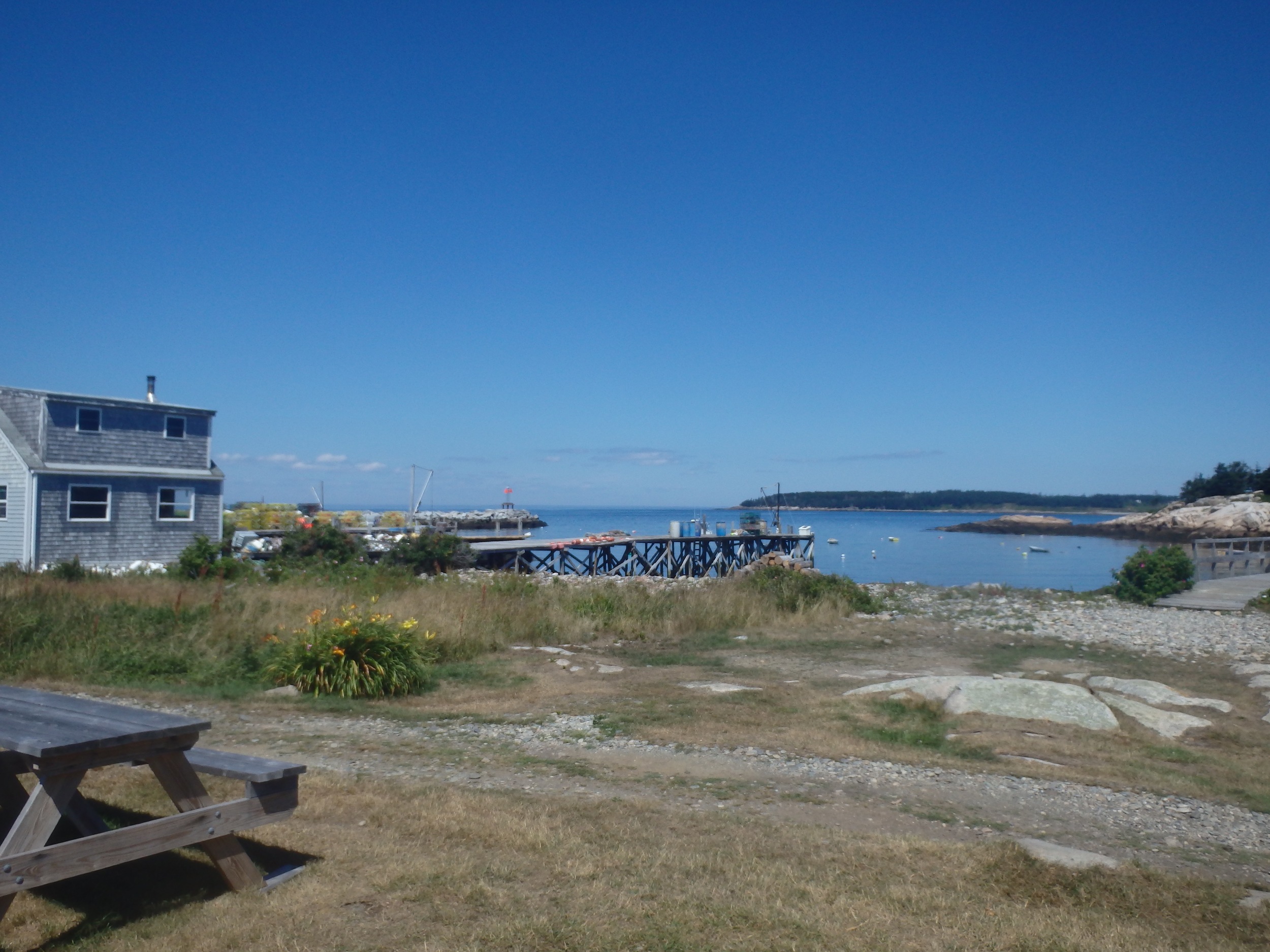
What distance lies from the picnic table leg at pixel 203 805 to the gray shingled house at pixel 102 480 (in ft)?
76.6

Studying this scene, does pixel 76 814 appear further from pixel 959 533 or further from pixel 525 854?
pixel 959 533

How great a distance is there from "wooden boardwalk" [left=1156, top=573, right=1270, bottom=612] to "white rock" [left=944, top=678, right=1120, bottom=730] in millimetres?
12825

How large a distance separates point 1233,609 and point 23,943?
2133 centimetres

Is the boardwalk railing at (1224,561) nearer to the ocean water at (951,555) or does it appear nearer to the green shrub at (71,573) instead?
the ocean water at (951,555)

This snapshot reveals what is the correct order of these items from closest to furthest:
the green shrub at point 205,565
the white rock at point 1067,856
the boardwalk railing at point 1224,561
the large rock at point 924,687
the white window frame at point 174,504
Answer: the white rock at point 1067,856 → the large rock at point 924,687 → the green shrub at point 205,565 → the boardwalk railing at point 1224,561 → the white window frame at point 174,504

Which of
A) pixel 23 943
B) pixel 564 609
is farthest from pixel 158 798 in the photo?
pixel 564 609

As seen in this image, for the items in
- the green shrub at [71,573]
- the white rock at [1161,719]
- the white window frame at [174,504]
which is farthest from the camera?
the white window frame at [174,504]

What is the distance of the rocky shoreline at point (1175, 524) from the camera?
56.4 metres

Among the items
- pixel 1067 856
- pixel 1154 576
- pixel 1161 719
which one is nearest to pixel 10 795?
pixel 1067 856

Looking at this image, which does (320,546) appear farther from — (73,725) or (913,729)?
(73,725)

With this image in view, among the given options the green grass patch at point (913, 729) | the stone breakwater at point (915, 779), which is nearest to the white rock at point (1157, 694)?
the green grass patch at point (913, 729)

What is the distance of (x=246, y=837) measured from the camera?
4805mm

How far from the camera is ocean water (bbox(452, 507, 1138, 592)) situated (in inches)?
1656

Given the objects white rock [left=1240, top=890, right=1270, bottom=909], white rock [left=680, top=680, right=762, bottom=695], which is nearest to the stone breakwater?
white rock [left=1240, top=890, right=1270, bottom=909]
